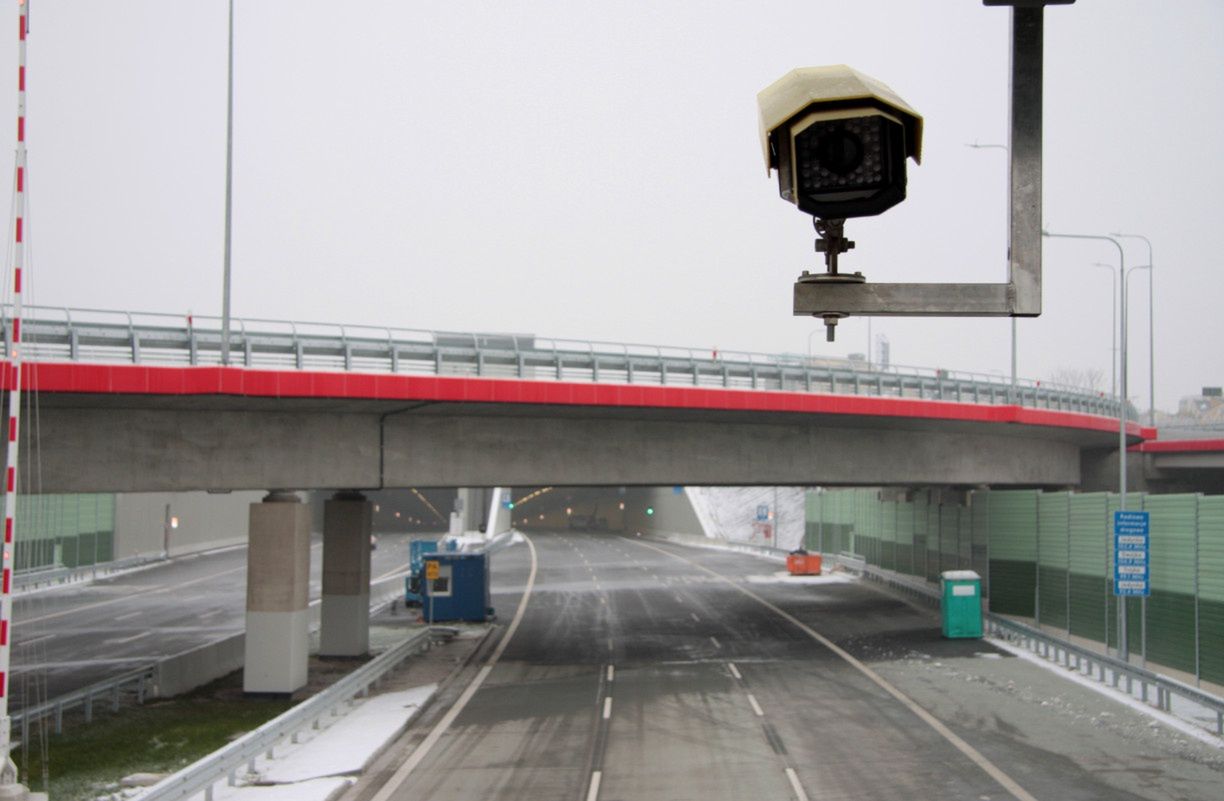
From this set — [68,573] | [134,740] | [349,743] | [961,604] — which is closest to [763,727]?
[349,743]

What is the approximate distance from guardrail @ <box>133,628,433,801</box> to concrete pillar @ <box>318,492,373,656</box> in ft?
13.0

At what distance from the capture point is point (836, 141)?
5.26 m

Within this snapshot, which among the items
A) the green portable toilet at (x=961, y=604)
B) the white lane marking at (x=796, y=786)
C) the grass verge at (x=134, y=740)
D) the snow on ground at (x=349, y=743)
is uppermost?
the green portable toilet at (x=961, y=604)

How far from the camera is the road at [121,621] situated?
3388 cm

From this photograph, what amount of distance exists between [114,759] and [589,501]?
14167 centimetres

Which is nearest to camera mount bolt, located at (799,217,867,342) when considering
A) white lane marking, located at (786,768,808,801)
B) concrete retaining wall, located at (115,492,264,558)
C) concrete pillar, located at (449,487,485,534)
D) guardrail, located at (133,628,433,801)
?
guardrail, located at (133,628,433,801)

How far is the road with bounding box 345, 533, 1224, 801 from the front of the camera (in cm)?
1853

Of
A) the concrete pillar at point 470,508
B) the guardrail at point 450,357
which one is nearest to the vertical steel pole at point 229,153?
the guardrail at point 450,357

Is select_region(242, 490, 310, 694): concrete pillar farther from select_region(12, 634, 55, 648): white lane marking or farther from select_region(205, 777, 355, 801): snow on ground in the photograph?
select_region(12, 634, 55, 648): white lane marking

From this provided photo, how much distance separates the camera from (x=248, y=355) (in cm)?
2670

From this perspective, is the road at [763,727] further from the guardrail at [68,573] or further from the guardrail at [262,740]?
the guardrail at [68,573]

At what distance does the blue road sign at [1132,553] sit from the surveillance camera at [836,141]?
23764mm

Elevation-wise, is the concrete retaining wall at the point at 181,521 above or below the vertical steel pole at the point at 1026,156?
below

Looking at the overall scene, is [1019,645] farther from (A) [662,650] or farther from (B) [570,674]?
(B) [570,674]
